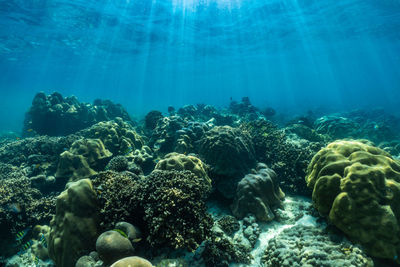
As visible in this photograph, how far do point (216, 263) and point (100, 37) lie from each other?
1542 inches

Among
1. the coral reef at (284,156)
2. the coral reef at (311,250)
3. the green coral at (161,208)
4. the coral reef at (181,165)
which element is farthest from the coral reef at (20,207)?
the coral reef at (284,156)

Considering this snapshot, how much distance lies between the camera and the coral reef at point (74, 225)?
3920 millimetres

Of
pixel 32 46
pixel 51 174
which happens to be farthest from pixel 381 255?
pixel 32 46

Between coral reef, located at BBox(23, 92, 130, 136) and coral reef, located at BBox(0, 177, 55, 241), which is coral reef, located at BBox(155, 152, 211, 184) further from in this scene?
coral reef, located at BBox(23, 92, 130, 136)

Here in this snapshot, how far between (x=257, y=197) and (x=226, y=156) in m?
2.03

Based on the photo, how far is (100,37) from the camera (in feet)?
109

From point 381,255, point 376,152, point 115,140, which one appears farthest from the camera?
point 115,140

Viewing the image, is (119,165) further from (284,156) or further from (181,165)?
(284,156)

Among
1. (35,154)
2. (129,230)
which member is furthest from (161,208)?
(35,154)

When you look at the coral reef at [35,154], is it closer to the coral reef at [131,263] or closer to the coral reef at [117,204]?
the coral reef at [117,204]

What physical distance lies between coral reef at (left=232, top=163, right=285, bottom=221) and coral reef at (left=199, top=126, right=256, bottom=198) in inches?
26.4

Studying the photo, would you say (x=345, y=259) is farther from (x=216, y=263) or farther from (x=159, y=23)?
(x=159, y=23)

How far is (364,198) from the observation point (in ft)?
13.5

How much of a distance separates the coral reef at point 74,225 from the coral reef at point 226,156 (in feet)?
14.2
